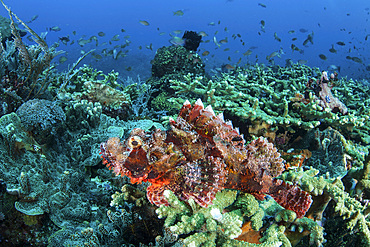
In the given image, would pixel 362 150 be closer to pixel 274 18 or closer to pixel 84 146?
pixel 84 146

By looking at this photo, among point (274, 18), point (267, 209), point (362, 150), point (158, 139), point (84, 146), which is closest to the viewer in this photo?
point (158, 139)

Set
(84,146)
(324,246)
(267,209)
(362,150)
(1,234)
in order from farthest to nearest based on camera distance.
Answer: (362,150) < (84,146) < (324,246) < (267,209) < (1,234)

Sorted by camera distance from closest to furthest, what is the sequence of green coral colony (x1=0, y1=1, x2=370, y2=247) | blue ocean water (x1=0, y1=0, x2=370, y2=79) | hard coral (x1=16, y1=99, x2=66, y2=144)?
green coral colony (x1=0, y1=1, x2=370, y2=247) → hard coral (x1=16, y1=99, x2=66, y2=144) → blue ocean water (x1=0, y1=0, x2=370, y2=79)

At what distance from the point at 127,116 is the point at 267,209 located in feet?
11.4

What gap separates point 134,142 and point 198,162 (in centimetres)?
64

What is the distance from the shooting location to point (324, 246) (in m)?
2.52

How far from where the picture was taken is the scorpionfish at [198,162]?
1959 mm

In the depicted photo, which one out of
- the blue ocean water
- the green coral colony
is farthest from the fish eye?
the blue ocean water

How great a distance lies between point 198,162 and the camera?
208 cm

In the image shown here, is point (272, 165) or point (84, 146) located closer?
point (272, 165)

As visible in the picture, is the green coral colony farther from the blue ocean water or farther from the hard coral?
the blue ocean water

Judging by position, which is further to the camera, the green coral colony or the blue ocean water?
the blue ocean water

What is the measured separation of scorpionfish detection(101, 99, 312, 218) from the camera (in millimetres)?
1959

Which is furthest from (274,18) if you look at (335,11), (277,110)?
(277,110)
